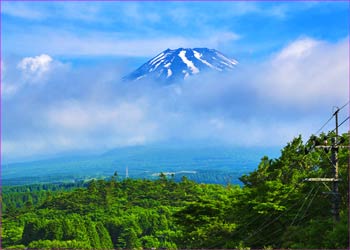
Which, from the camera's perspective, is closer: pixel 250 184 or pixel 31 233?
pixel 250 184

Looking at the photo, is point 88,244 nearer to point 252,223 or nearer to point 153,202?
point 153,202

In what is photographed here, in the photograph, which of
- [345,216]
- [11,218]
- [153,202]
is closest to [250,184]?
[345,216]

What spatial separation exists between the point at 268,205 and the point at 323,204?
9.87 feet

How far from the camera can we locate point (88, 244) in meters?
67.4

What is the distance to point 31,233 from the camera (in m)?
68.6

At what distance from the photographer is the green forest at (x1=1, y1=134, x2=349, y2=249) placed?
25894mm

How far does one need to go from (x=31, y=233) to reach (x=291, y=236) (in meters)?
51.0

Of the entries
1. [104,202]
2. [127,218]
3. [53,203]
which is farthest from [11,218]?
[127,218]

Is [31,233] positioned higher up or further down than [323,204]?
further down

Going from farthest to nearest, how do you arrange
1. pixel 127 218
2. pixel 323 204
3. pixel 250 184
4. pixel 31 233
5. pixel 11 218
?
pixel 11 218 < pixel 127 218 < pixel 31 233 < pixel 250 184 < pixel 323 204

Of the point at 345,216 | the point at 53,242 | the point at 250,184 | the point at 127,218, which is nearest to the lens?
the point at 345,216

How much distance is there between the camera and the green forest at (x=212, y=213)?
25.9m

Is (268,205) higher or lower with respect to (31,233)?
higher

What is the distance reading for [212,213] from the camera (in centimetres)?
3491
